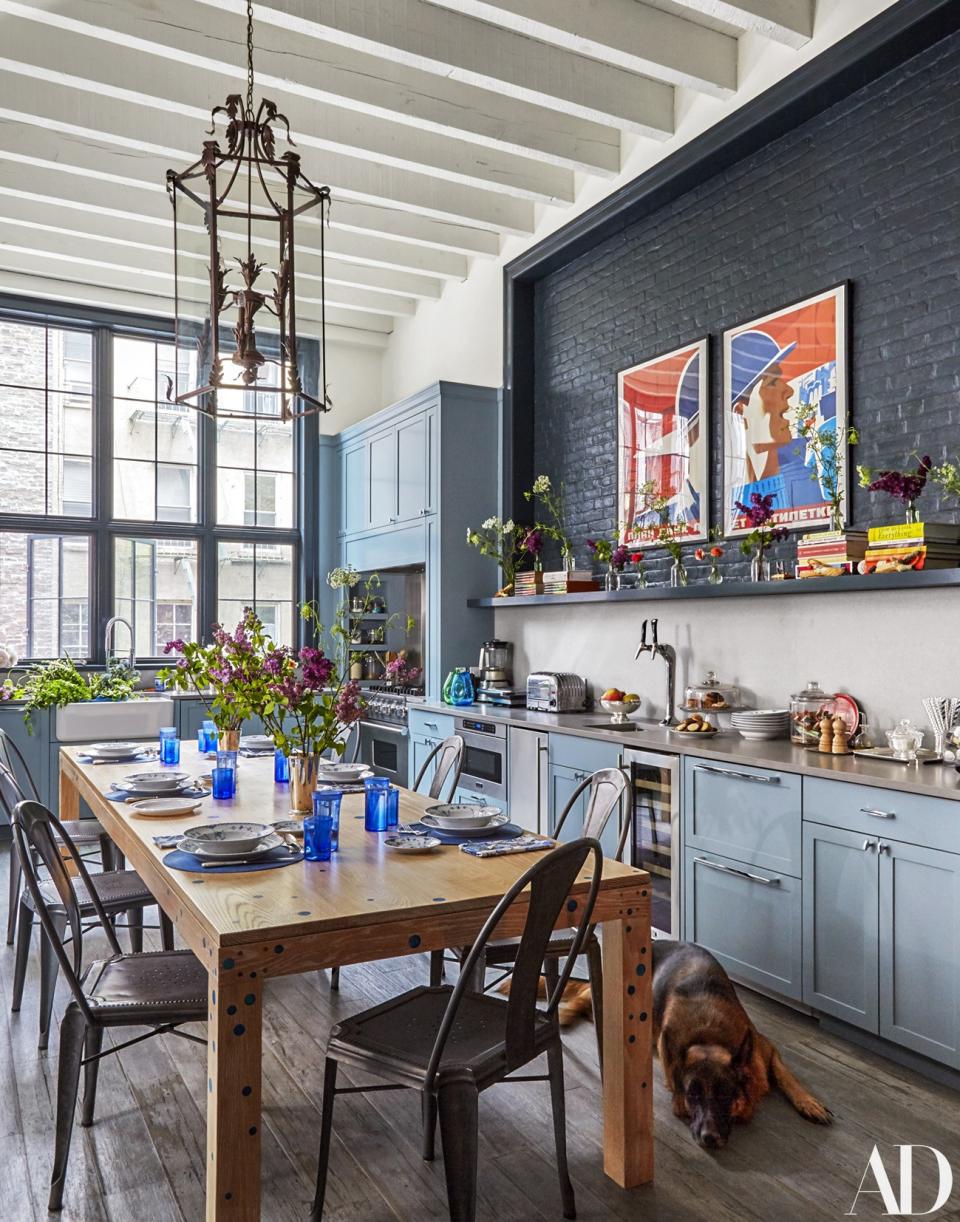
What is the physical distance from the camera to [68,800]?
4465mm

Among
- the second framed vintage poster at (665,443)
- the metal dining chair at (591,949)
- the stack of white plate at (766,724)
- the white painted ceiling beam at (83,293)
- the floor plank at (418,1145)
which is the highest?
the white painted ceiling beam at (83,293)

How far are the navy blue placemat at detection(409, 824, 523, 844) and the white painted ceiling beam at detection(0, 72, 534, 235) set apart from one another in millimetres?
3522

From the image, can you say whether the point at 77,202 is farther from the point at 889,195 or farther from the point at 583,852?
the point at 583,852

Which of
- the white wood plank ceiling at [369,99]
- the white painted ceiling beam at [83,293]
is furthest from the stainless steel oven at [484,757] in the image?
the white painted ceiling beam at [83,293]

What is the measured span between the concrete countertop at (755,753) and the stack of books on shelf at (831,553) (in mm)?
676

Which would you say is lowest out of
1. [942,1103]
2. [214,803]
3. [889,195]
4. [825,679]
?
[942,1103]

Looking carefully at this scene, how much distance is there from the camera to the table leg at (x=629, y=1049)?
91.1 inches

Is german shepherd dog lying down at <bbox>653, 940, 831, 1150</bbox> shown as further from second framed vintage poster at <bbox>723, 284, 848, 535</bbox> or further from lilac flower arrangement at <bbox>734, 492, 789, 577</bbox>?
second framed vintage poster at <bbox>723, 284, 848, 535</bbox>

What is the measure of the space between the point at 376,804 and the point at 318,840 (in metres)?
0.35

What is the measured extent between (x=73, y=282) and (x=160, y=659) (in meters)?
Result: 2.64

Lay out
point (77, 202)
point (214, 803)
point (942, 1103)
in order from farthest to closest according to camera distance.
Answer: point (77, 202), point (214, 803), point (942, 1103)

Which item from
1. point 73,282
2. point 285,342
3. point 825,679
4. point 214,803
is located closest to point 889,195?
point 825,679

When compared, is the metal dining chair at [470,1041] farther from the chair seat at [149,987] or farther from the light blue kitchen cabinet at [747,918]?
the light blue kitchen cabinet at [747,918]

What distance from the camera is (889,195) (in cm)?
375
